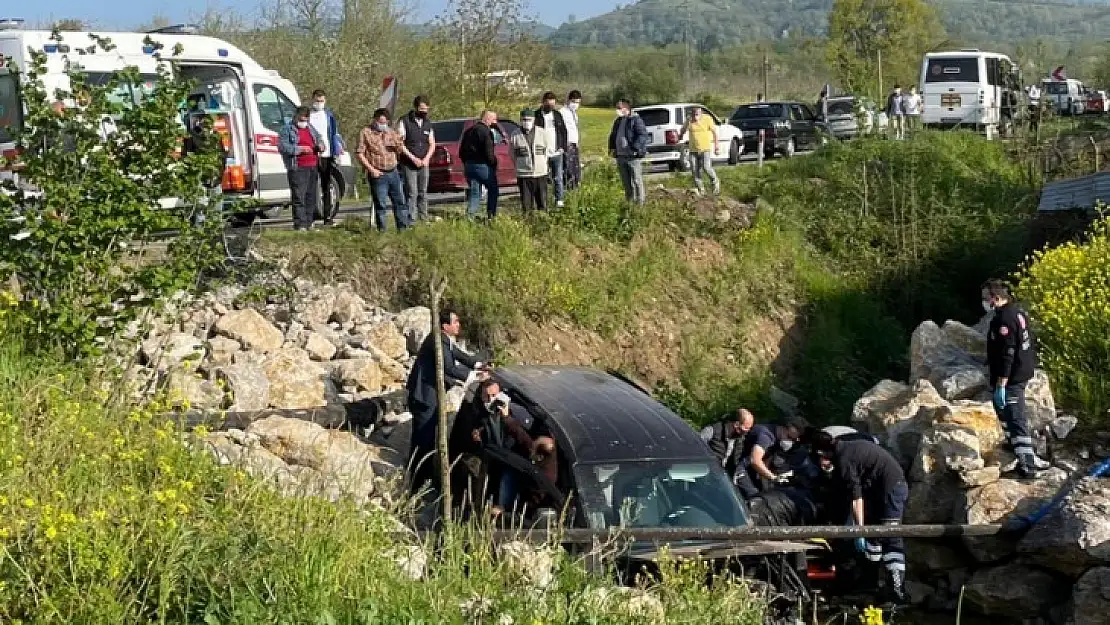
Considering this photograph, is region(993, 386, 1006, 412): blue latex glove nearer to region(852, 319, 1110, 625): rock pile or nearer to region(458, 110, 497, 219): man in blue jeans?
region(852, 319, 1110, 625): rock pile

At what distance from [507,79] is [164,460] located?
33943 mm

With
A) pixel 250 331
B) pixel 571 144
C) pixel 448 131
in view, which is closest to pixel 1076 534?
pixel 250 331

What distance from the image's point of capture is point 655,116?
Result: 31.3 meters

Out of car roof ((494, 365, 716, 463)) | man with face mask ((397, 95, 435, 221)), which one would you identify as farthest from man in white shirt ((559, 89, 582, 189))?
car roof ((494, 365, 716, 463))

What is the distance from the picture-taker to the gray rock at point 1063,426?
15805mm

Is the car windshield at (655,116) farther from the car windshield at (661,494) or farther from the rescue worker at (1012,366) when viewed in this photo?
the car windshield at (661,494)

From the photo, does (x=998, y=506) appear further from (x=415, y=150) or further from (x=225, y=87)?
(x=225, y=87)

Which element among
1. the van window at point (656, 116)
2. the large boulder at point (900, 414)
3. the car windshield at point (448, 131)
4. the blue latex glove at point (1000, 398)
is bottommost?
the large boulder at point (900, 414)

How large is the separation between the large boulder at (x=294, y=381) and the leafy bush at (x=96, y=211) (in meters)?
3.11

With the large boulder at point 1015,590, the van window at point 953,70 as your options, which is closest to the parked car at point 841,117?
the van window at point 953,70

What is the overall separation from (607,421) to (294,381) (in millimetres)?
4814

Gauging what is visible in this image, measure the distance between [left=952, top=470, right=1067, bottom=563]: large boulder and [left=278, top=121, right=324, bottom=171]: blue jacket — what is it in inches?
358

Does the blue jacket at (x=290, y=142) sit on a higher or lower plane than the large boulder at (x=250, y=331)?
higher

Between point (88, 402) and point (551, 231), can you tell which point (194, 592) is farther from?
point (551, 231)
